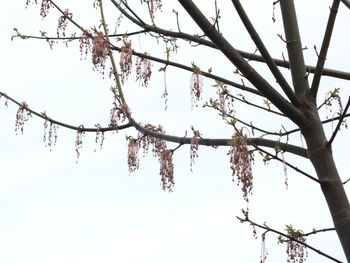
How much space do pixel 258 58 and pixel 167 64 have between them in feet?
3.06

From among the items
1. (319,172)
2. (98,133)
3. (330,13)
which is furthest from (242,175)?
(98,133)

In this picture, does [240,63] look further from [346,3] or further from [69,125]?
[69,125]

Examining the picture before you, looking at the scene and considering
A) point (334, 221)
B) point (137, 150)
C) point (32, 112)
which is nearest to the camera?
point (334, 221)

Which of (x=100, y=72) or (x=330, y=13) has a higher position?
(x=100, y=72)

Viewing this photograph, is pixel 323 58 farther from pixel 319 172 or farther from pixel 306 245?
pixel 306 245

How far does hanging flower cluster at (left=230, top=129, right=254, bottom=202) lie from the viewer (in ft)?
14.8

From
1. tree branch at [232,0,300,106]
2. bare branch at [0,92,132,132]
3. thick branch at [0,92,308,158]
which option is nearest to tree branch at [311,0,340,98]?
tree branch at [232,0,300,106]

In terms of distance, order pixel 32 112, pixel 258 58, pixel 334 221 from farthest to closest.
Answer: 1. pixel 32 112
2. pixel 258 58
3. pixel 334 221

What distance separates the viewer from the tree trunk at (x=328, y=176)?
14.0ft

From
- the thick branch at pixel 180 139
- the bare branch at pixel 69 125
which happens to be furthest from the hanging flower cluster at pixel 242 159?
the bare branch at pixel 69 125

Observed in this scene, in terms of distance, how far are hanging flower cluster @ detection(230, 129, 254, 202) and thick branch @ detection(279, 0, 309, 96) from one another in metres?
0.66

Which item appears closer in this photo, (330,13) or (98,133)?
(330,13)

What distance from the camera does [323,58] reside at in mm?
4621

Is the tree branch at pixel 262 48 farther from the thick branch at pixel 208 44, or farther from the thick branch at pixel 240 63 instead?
the thick branch at pixel 208 44
